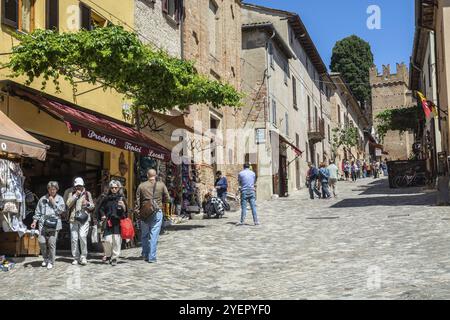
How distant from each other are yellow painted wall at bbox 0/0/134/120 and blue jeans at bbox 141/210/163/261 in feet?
12.3

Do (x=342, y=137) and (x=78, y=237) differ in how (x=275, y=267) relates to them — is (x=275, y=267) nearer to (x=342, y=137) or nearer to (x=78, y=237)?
(x=78, y=237)

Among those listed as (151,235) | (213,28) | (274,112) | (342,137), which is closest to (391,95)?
(342,137)

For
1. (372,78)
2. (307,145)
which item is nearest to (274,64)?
(307,145)

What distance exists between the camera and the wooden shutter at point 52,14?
1270cm

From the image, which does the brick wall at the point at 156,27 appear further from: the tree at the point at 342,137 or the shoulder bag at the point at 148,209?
the tree at the point at 342,137

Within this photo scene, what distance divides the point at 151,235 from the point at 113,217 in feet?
2.39

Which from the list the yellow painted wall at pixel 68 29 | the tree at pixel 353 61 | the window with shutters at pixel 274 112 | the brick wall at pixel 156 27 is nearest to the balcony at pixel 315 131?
the window with shutters at pixel 274 112

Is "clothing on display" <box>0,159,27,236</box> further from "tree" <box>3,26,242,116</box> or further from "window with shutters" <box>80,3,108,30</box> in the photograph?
"window with shutters" <box>80,3,108,30</box>

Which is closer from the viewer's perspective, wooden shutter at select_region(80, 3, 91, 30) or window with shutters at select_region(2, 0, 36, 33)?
window with shutters at select_region(2, 0, 36, 33)

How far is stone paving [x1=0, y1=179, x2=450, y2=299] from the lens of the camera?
773cm

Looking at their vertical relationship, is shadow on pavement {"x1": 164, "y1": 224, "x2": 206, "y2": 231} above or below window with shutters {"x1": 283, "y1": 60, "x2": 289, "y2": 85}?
below

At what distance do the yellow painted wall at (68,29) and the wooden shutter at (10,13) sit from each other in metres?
0.12

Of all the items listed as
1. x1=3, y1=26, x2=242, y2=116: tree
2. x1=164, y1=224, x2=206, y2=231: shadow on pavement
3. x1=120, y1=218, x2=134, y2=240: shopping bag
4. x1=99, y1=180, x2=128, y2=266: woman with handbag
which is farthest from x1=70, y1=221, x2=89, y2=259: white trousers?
x1=164, y1=224, x2=206, y2=231: shadow on pavement

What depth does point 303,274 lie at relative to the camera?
29.7ft
